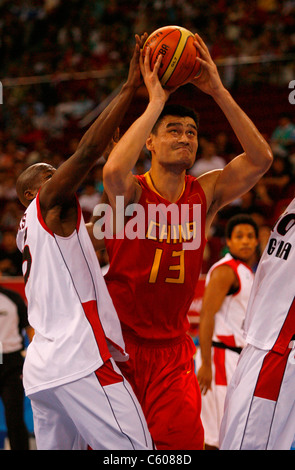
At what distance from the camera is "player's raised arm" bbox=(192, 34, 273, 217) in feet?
11.3

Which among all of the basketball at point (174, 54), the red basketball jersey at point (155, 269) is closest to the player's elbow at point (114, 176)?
the red basketball jersey at point (155, 269)

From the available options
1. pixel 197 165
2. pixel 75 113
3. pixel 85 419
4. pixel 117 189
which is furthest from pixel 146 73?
pixel 75 113

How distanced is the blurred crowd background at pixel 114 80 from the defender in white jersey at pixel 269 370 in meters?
5.65

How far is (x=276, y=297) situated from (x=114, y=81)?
950 centimetres

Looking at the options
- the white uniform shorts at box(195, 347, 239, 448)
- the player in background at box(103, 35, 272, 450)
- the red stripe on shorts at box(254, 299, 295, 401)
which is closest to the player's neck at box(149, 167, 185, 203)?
the player in background at box(103, 35, 272, 450)

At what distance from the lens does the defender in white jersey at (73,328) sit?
292 cm

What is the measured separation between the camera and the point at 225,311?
5.55 meters

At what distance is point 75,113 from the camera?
13047mm

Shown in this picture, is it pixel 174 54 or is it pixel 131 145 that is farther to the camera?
pixel 174 54

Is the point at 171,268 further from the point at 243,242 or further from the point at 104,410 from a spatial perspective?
the point at 243,242

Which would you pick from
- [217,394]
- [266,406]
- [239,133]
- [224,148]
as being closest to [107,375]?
[266,406]

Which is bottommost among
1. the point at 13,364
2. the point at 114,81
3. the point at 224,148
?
the point at 13,364

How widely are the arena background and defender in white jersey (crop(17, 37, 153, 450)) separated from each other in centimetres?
594

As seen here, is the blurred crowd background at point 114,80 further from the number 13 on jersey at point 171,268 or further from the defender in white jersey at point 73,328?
the defender in white jersey at point 73,328
